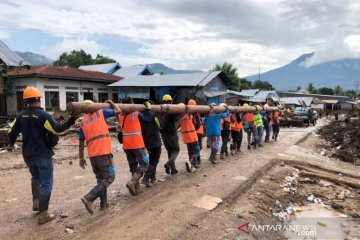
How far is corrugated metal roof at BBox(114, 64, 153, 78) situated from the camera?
3192cm

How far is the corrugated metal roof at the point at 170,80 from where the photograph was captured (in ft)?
80.5

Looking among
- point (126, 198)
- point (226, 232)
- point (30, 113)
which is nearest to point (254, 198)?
point (226, 232)

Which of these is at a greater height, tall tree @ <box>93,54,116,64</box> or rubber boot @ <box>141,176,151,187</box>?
tall tree @ <box>93,54,116,64</box>

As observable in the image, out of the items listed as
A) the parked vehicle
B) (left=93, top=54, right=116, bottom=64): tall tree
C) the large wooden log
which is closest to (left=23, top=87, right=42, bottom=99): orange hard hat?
the large wooden log

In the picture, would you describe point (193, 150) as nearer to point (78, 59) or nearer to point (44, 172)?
point (44, 172)

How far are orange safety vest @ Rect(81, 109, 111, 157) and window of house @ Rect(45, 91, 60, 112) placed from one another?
19349 mm

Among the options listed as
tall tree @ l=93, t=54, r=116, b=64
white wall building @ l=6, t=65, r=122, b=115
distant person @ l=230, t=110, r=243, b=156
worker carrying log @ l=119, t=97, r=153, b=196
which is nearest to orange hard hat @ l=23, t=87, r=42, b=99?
worker carrying log @ l=119, t=97, r=153, b=196

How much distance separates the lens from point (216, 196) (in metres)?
6.51

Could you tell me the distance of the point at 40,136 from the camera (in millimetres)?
5180

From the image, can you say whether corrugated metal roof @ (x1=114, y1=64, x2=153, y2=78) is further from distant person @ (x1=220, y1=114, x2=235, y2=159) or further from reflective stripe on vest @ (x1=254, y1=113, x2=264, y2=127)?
distant person @ (x1=220, y1=114, x2=235, y2=159)

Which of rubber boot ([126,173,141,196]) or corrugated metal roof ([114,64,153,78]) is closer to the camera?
rubber boot ([126,173,141,196])

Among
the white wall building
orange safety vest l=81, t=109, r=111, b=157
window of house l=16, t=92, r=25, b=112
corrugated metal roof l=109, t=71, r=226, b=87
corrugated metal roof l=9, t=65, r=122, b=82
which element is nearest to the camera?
orange safety vest l=81, t=109, r=111, b=157

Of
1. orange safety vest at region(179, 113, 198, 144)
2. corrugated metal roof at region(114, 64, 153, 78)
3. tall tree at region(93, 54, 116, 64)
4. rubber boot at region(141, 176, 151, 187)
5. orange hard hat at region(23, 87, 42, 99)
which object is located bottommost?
rubber boot at region(141, 176, 151, 187)

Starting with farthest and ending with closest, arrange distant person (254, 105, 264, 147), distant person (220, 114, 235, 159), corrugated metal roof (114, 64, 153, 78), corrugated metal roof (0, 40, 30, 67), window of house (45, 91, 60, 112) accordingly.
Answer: corrugated metal roof (114, 64, 153, 78), window of house (45, 91, 60, 112), corrugated metal roof (0, 40, 30, 67), distant person (254, 105, 264, 147), distant person (220, 114, 235, 159)
